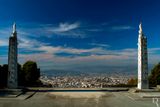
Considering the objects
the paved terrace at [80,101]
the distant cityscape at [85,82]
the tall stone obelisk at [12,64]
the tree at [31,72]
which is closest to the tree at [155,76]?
the distant cityscape at [85,82]

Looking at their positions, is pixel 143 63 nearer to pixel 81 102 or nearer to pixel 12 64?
pixel 81 102

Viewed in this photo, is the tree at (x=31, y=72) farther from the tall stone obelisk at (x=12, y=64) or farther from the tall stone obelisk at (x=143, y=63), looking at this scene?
the tall stone obelisk at (x=143, y=63)

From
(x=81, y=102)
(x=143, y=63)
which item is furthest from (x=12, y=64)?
(x=143, y=63)

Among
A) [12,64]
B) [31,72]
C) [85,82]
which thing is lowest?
[85,82]

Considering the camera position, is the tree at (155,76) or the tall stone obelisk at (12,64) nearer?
the tall stone obelisk at (12,64)

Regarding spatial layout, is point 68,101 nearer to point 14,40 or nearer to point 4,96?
point 4,96

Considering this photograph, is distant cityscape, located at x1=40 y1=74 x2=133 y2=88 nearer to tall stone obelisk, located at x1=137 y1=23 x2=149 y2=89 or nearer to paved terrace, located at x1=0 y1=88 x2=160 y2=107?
tall stone obelisk, located at x1=137 y1=23 x2=149 y2=89

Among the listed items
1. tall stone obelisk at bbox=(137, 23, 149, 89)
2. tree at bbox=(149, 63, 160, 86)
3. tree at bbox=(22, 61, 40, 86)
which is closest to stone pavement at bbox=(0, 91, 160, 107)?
tall stone obelisk at bbox=(137, 23, 149, 89)

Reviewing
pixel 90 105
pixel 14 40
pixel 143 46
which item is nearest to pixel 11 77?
pixel 14 40
